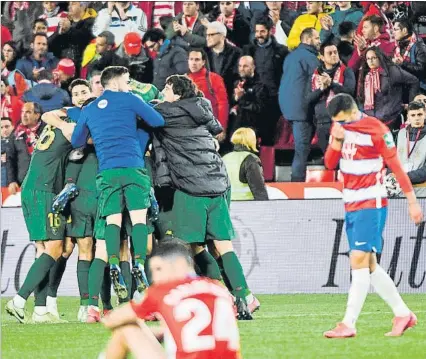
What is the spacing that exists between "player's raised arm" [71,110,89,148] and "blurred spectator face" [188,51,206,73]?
19.7 ft

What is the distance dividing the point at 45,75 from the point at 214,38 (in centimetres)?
268

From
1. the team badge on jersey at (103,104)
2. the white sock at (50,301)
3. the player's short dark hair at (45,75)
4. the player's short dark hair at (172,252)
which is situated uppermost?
the player's short dark hair at (172,252)

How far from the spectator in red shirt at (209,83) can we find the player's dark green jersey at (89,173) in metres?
5.38

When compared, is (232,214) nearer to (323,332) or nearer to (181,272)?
(323,332)

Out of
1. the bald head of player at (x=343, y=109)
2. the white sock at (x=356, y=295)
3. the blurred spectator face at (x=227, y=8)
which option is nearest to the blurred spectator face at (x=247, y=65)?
the blurred spectator face at (x=227, y=8)

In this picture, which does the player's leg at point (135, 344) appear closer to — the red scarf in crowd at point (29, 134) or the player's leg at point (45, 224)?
the player's leg at point (45, 224)

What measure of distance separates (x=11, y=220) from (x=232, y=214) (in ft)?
9.08

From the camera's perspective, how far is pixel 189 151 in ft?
32.7

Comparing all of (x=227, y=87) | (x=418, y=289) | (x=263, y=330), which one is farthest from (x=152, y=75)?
(x=263, y=330)

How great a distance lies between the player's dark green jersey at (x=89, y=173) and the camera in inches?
417

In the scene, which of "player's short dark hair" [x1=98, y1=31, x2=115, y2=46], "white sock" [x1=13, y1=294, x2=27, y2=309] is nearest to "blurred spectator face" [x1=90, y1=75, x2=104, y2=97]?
"white sock" [x1=13, y1=294, x2=27, y2=309]

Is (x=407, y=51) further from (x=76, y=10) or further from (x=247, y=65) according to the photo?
(x=76, y=10)

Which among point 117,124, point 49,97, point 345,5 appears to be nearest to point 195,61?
point 345,5

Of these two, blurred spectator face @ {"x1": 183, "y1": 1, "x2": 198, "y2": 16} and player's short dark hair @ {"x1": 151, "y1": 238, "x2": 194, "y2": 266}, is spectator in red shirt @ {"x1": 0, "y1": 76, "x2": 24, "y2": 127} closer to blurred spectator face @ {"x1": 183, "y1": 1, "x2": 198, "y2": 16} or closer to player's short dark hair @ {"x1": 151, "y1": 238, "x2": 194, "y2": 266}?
blurred spectator face @ {"x1": 183, "y1": 1, "x2": 198, "y2": 16}
